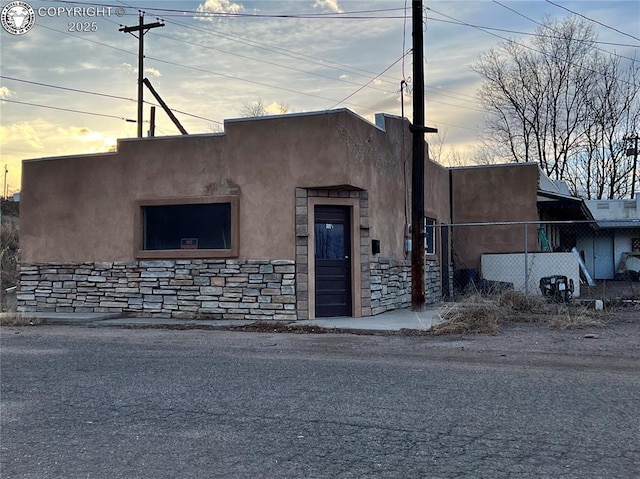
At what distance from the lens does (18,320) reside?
12914 mm

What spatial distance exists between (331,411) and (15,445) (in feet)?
8.51

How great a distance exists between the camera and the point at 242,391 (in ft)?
20.8

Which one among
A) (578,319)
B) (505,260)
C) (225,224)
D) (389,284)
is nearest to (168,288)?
(225,224)

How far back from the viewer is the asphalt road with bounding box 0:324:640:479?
4238mm

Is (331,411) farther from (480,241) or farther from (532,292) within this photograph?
(480,241)

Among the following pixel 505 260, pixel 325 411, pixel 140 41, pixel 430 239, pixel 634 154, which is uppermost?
pixel 140 41

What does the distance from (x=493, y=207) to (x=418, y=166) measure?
24.7ft

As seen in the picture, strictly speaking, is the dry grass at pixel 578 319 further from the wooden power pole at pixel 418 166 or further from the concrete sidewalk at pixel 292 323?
the wooden power pole at pixel 418 166

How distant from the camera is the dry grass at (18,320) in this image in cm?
1284

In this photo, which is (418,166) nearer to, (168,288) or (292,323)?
(292,323)

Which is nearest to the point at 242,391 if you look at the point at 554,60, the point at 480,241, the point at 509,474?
the point at 509,474

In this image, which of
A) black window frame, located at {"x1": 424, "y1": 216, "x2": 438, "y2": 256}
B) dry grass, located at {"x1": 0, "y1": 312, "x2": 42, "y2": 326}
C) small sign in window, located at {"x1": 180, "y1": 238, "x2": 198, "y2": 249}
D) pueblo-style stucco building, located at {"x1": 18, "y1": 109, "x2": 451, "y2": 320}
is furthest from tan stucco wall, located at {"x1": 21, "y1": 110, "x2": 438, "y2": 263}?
black window frame, located at {"x1": 424, "y1": 216, "x2": 438, "y2": 256}

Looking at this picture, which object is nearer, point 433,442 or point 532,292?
point 433,442

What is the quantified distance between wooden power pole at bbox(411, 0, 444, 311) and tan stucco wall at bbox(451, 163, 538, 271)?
7.09m
